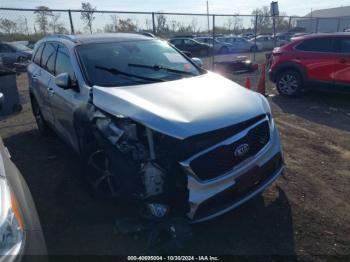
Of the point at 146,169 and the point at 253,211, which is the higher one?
the point at 146,169

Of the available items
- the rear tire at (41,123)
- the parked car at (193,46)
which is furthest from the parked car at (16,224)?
the parked car at (193,46)

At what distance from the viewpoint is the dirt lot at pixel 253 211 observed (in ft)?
9.88

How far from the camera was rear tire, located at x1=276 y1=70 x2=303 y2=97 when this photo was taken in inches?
346

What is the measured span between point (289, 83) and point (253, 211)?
6.37m

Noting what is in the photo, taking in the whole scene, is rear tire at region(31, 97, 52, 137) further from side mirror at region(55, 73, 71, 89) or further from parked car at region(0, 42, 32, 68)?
parked car at region(0, 42, 32, 68)

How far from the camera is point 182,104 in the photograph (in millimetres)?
3115

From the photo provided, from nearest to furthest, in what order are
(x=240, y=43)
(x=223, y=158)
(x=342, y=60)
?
(x=223, y=158)
(x=342, y=60)
(x=240, y=43)

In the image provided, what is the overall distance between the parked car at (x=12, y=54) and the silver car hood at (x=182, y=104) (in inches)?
677

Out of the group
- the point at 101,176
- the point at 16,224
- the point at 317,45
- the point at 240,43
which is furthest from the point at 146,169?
the point at 240,43

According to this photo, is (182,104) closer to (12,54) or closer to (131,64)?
(131,64)

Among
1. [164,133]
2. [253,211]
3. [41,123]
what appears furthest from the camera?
[41,123]

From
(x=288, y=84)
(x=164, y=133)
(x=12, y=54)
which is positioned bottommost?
(x=288, y=84)

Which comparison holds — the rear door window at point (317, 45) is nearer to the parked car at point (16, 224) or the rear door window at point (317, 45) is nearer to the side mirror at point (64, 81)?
the side mirror at point (64, 81)

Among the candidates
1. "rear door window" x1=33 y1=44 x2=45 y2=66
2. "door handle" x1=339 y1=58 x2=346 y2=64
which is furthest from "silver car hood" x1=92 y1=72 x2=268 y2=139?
"door handle" x1=339 y1=58 x2=346 y2=64
